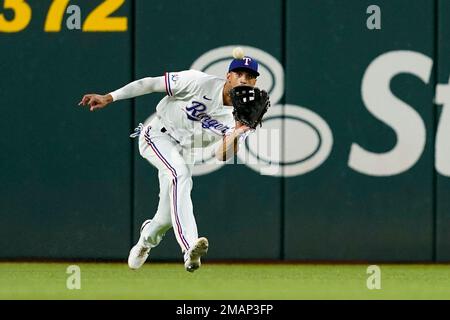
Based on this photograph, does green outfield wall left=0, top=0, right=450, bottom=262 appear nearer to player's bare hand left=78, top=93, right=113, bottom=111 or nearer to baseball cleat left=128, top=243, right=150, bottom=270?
baseball cleat left=128, top=243, right=150, bottom=270

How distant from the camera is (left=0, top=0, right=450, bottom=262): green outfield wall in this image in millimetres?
9383

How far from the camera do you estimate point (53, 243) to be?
9477mm

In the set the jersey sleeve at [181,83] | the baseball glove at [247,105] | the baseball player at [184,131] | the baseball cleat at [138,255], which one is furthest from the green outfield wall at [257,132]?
the baseball glove at [247,105]

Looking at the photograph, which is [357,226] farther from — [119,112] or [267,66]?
[119,112]

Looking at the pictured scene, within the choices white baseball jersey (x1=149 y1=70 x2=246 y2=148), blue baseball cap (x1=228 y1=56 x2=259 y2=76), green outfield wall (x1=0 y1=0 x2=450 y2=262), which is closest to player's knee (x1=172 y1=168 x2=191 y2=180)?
white baseball jersey (x1=149 y1=70 x2=246 y2=148)

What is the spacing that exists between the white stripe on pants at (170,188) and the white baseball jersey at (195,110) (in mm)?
92

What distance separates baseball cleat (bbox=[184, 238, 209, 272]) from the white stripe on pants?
6 cm

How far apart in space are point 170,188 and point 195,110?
541 mm

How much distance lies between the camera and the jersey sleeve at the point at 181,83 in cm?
777

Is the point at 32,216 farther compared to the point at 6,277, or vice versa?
the point at 32,216

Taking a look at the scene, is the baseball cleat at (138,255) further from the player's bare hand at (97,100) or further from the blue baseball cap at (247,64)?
the blue baseball cap at (247,64)

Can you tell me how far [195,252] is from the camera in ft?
24.1

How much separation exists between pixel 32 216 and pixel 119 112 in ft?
3.26

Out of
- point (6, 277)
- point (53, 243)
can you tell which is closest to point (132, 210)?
point (53, 243)
